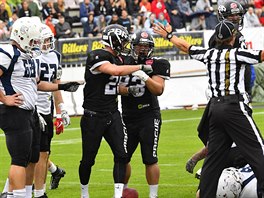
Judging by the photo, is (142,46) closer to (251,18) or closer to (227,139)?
(227,139)

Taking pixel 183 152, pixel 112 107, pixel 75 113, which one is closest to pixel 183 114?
pixel 75 113

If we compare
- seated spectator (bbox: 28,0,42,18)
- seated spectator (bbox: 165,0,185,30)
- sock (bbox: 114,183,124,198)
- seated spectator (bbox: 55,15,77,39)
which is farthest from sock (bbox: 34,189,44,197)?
seated spectator (bbox: 165,0,185,30)

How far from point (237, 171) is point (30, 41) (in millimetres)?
Result: 2513

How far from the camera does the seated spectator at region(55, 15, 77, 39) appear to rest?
2372 cm

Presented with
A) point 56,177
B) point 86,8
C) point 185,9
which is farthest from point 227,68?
point 185,9

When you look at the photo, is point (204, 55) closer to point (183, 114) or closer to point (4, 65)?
point (4, 65)

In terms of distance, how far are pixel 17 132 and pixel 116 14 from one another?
16.7 metres

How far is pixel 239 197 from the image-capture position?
9383 millimetres

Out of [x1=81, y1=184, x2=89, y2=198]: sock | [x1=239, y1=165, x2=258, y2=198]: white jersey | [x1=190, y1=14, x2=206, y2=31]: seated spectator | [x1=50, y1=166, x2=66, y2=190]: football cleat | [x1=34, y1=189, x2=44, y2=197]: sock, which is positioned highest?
[x1=239, y1=165, x2=258, y2=198]: white jersey

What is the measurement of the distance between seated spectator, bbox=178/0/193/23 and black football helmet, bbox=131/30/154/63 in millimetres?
16811

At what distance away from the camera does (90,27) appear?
25.4 meters

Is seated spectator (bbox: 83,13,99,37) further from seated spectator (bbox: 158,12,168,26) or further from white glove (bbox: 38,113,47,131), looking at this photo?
white glove (bbox: 38,113,47,131)

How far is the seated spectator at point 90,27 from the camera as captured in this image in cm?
2516

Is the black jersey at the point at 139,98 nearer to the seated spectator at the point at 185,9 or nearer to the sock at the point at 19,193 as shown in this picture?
the sock at the point at 19,193
